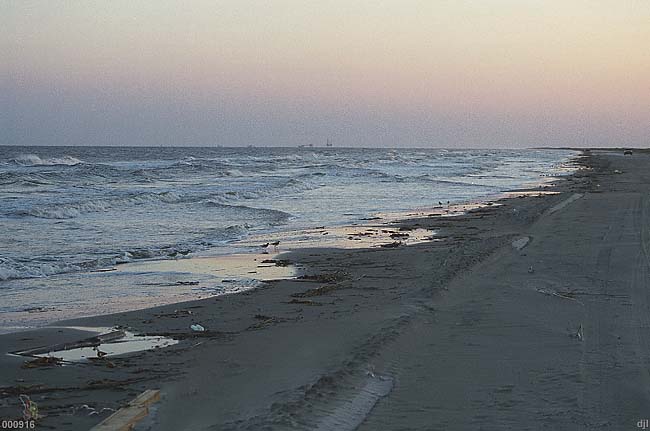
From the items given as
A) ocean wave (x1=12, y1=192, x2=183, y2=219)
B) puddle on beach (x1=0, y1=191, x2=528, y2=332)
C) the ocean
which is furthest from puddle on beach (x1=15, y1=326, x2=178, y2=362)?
ocean wave (x1=12, y1=192, x2=183, y2=219)

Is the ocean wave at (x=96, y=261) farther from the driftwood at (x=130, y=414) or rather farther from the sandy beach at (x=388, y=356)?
the driftwood at (x=130, y=414)

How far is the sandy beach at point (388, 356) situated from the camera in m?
5.10

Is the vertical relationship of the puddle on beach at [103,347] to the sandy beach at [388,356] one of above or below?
below

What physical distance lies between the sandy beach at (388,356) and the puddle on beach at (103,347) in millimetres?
192

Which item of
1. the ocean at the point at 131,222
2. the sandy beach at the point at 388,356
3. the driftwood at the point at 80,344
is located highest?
the sandy beach at the point at 388,356

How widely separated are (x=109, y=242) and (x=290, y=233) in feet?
14.1

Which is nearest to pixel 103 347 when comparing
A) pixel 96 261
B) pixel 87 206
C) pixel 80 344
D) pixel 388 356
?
pixel 80 344

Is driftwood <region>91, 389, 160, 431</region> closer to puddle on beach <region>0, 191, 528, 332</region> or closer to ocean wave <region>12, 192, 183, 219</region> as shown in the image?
puddle on beach <region>0, 191, 528, 332</region>

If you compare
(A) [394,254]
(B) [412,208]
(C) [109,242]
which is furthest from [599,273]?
(B) [412,208]

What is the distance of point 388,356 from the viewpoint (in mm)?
6441

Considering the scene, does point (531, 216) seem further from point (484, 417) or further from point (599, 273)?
point (484, 417)

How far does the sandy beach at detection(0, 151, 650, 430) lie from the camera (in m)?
5.10

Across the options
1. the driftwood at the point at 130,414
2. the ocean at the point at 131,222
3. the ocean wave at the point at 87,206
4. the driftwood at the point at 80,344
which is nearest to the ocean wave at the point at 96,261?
the ocean at the point at 131,222

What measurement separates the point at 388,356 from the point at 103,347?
9.35ft
